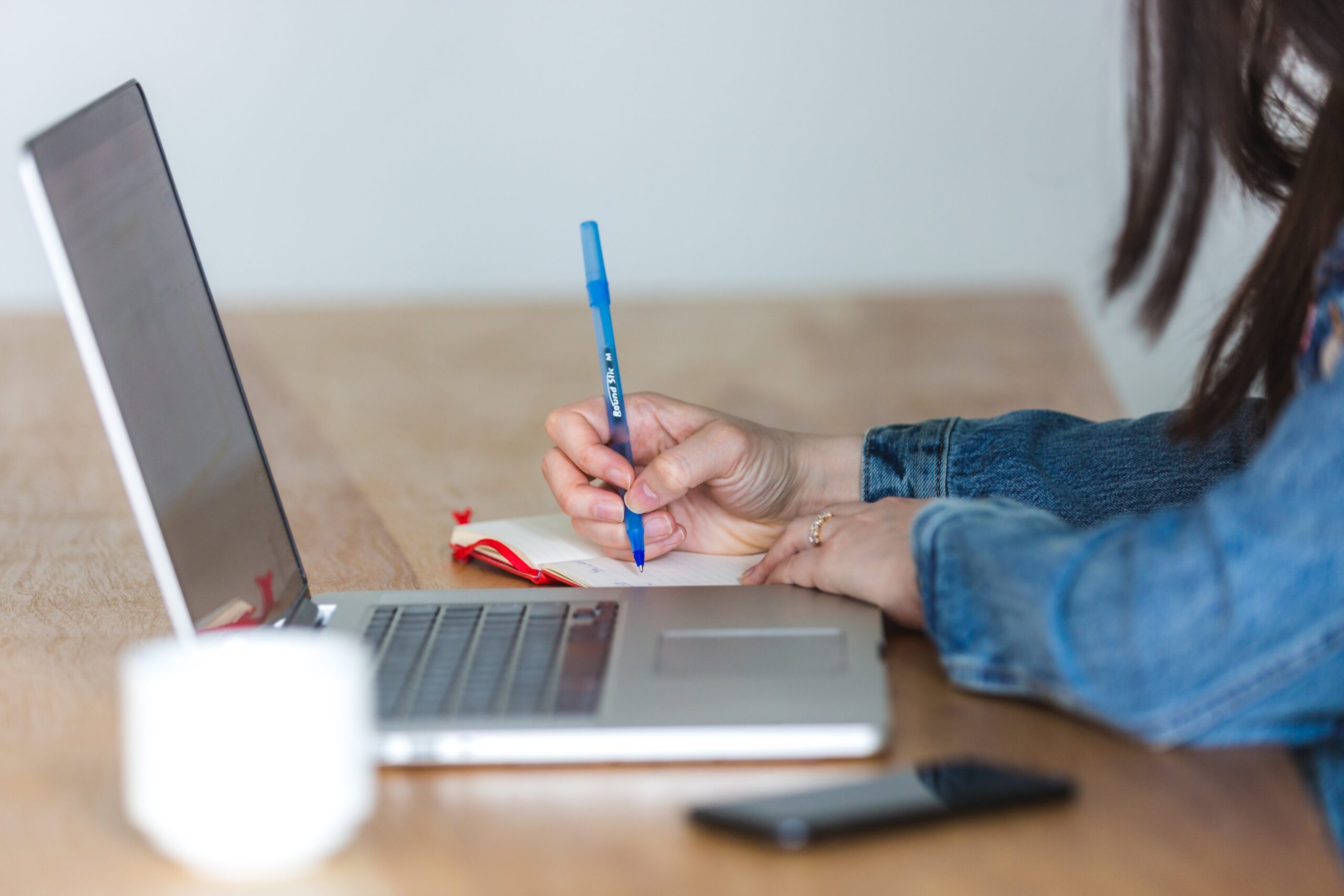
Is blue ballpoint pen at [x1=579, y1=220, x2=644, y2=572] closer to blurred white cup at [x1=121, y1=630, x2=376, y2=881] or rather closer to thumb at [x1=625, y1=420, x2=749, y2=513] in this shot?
thumb at [x1=625, y1=420, x2=749, y2=513]

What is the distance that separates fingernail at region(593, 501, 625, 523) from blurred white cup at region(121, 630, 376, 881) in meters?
0.42

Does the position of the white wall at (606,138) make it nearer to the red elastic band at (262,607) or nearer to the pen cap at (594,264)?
the pen cap at (594,264)

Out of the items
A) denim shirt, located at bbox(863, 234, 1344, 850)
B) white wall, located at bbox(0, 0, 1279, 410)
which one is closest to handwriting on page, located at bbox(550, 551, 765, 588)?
denim shirt, located at bbox(863, 234, 1344, 850)

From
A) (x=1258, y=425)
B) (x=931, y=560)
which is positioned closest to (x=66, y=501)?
(x=931, y=560)

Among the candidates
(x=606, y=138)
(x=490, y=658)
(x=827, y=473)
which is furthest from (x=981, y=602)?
(x=606, y=138)

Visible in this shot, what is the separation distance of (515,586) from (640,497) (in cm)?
10

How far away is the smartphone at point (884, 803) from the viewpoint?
0.52m

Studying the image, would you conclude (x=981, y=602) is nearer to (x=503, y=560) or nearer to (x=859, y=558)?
(x=859, y=558)

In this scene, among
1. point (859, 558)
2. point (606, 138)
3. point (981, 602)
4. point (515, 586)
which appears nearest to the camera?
point (981, 602)

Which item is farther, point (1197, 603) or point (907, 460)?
point (907, 460)

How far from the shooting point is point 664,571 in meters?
0.90

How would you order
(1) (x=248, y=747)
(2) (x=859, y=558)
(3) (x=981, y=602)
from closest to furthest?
(1) (x=248, y=747)
(3) (x=981, y=602)
(2) (x=859, y=558)

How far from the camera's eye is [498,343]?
1.72 meters

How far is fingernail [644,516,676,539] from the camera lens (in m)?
0.93
